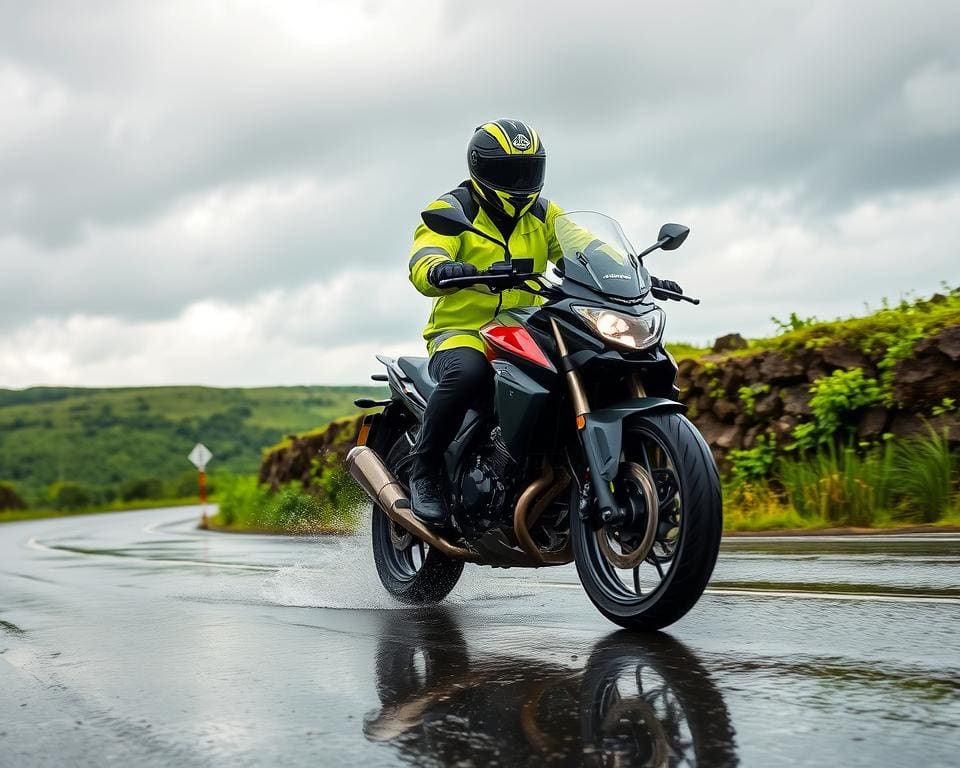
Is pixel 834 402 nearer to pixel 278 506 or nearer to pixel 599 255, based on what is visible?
pixel 599 255

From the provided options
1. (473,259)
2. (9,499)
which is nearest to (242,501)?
(473,259)

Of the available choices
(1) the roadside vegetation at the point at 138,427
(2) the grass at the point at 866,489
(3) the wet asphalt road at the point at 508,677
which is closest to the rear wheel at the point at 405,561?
(3) the wet asphalt road at the point at 508,677

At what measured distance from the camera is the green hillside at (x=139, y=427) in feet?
386

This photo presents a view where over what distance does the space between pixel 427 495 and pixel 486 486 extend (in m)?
0.63

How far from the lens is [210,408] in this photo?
497ft

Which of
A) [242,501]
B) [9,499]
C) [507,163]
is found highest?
[9,499]

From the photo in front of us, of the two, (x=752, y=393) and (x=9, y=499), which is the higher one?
(x=9, y=499)

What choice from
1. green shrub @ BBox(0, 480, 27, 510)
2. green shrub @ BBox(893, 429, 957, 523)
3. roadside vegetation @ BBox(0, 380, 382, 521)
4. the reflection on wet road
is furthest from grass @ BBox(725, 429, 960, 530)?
roadside vegetation @ BBox(0, 380, 382, 521)

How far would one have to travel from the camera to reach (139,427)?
138 metres

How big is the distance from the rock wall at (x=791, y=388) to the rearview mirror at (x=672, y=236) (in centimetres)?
565

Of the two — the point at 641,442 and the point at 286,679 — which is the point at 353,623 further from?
the point at 641,442

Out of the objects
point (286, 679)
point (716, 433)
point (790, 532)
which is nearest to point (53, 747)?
point (286, 679)

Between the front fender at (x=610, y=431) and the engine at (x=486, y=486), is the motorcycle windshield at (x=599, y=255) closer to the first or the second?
the front fender at (x=610, y=431)

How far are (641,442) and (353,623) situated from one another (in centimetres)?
206
